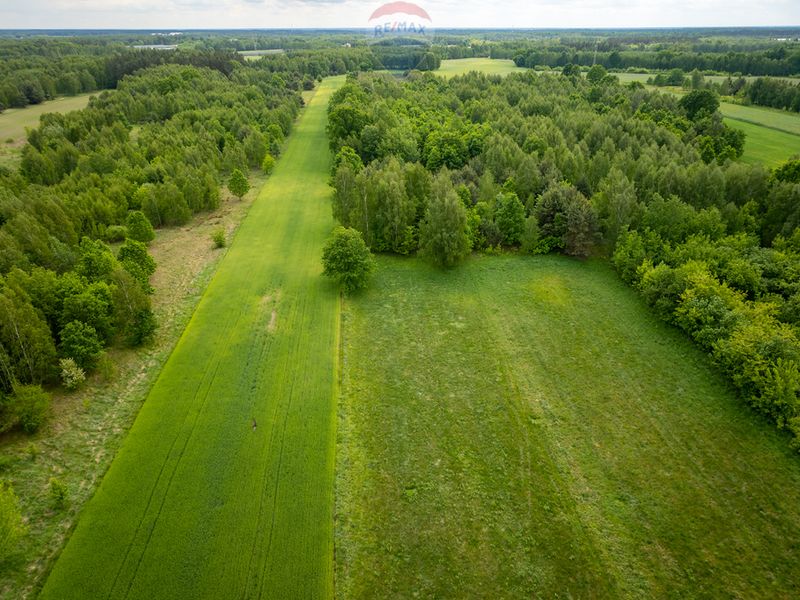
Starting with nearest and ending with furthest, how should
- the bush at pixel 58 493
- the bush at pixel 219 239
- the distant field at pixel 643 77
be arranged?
the bush at pixel 58 493 → the bush at pixel 219 239 → the distant field at pixel 643 77

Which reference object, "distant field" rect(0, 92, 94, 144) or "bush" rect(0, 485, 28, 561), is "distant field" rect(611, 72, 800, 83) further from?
"bush" rect(0, 485, 28, 561)

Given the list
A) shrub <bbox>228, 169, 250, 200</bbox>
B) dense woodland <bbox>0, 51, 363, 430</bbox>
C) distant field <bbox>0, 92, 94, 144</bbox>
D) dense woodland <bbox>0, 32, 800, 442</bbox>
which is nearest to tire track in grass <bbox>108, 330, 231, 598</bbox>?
dense woodland <bbox>0, 51, 363, 430</bbox>

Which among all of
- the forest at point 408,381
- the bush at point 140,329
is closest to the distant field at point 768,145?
the forest at point 408,381

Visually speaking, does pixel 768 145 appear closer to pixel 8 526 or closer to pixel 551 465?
pixel 551 465

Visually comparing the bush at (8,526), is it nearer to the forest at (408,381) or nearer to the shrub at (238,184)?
the forest at (408,381)

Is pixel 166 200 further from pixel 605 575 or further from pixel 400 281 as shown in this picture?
pixel 605 575

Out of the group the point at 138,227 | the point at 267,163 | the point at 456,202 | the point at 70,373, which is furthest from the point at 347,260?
the point at 267,163
